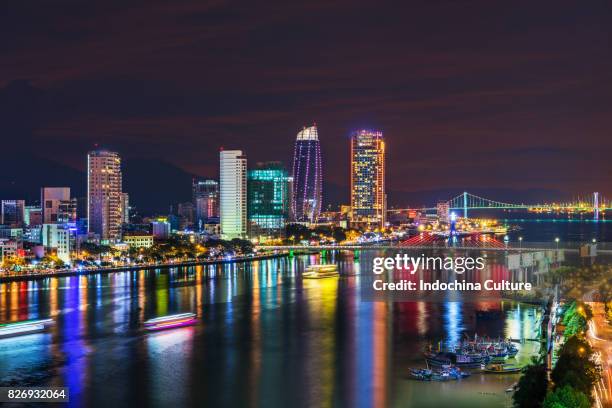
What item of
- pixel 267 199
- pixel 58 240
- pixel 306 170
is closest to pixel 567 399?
pixel 58 240

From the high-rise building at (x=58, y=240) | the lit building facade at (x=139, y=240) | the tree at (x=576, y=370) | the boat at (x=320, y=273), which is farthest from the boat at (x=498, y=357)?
the lit building facade at (x=139, y=240)

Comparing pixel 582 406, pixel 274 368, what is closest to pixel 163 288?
pixel 274 368

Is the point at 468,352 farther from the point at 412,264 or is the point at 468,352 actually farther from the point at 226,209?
the point at 226,209

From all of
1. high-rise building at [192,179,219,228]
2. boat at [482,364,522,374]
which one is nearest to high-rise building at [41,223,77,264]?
boat at [482,364,522,374]

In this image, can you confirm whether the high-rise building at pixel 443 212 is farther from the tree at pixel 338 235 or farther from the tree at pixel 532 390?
the tree at pixel 532 390

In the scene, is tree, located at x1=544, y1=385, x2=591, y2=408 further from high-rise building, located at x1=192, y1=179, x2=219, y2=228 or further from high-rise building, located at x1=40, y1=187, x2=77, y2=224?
high-rise building, located at x1=192, y1=179, x2=219, y2=228
